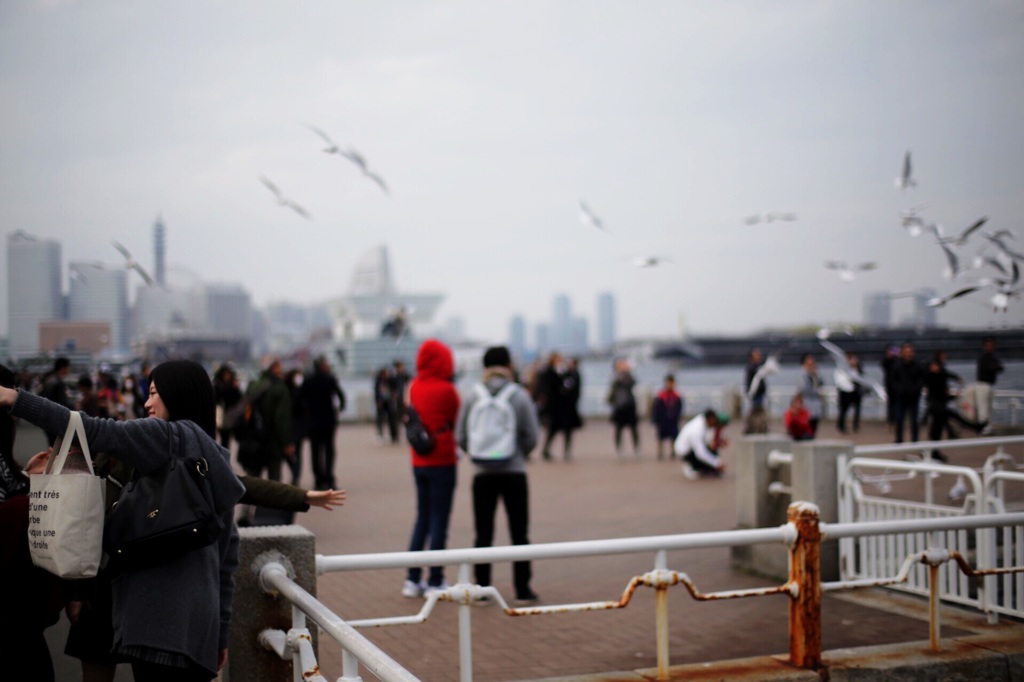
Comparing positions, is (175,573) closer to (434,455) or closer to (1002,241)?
(434,455)

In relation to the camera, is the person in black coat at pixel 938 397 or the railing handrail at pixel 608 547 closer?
the railing handrail at pixel 608 547

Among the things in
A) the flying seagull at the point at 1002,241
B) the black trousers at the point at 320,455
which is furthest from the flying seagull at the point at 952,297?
the black trousers at the point at 320,455

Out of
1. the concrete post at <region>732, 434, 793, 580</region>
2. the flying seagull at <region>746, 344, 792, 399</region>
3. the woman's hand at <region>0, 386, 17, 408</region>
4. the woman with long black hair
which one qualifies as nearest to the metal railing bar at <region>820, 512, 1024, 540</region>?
the concrete post at <region>732, 434, 793, 580</region>

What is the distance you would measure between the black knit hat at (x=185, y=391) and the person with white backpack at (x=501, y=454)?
3993 mm

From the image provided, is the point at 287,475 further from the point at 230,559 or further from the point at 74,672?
the point at 230,559

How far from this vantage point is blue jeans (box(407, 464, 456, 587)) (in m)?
7.32

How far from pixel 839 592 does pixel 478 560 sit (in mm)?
4411

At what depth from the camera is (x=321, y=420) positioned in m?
12.8

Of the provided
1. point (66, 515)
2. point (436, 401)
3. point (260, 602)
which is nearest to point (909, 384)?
point (436, 401)

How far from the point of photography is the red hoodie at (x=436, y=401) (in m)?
7.40

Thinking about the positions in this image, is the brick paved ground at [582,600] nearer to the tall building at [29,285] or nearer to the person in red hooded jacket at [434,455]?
the person in red hooded jacket at [434,455]

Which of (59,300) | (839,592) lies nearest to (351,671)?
(59,300)

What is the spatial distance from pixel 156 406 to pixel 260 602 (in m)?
1.20

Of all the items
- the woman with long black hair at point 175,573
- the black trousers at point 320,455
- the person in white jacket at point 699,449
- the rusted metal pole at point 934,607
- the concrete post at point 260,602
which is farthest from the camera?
the person in white jacket at point 699,449
